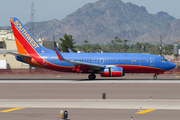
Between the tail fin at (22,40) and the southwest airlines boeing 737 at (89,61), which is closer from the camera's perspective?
the southwest airlines boeing 737 at (89,61)

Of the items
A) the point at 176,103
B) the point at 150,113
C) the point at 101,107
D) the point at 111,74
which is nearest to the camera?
the point at 150,113

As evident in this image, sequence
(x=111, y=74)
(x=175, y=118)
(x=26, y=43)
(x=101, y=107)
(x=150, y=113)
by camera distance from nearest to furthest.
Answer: (x=175, y=118)
(x=150, y=113)
(x=101, y=107)
(x=111, y=74)
(x=26, y=43)

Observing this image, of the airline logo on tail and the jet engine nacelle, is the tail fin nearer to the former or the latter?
the airline logo on tail

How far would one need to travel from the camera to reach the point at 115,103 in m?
20.9

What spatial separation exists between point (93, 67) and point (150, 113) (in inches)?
1053

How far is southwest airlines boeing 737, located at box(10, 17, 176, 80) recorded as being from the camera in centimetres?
4409

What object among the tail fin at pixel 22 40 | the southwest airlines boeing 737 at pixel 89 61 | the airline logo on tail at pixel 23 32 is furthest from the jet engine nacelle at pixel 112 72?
the airline logo on tail at pixel 23 32

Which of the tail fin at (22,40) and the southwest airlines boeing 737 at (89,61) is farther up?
the tail fin at (22,40)

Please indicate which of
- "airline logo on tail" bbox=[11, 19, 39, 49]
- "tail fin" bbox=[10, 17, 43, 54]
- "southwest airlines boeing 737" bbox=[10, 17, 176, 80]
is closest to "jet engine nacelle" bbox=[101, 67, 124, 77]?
"southwest airlines boeing 737" bbox=[10, 17, 176, 80]

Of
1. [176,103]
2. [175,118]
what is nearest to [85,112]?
[175,118]

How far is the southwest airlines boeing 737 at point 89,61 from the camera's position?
4409cm

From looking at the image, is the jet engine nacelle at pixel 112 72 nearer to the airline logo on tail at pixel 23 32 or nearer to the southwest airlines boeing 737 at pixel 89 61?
the southwest airlines boeing 737 at pixel 89 61

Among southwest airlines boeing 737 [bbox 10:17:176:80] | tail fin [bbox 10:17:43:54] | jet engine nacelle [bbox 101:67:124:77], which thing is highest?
tail fin [bbox 10:17:43:54]

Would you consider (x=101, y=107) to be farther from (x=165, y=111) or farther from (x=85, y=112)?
(x=165, y=111)
